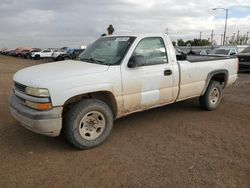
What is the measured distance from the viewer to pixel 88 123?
4508 millimetres

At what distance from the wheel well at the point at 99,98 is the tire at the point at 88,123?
0.12 m

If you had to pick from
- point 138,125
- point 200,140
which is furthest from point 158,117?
point 200,140

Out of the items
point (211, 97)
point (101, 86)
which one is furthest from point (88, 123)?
point (211, 97)

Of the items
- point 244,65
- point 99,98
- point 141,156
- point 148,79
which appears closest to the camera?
point 141,156

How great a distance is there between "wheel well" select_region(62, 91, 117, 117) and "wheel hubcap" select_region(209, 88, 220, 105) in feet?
9.69

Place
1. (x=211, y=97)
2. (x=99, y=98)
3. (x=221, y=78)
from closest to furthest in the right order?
(x=99, y=98) < (x=211, y=97) < (x=221, y=78)

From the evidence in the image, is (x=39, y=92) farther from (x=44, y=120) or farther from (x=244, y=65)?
(x=244, y=65)

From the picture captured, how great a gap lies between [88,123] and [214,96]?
3.64 meters

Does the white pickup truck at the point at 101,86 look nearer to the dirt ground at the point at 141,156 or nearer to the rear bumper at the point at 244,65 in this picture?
the dirt ground at the point at 141,156

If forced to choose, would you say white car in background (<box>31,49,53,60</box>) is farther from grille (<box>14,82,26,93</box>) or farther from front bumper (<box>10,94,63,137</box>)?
front bumper (<box>10,94,63,137</box>)

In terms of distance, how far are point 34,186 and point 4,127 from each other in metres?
2.45

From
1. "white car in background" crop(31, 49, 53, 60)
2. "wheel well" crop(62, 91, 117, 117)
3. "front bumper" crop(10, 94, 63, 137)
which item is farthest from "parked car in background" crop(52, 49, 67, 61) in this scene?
"front bumper" crop(10, 94, 63, 137)

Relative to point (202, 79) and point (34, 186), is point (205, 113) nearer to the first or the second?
point (202, 79)

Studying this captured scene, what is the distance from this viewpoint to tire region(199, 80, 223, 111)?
21.6 ft
